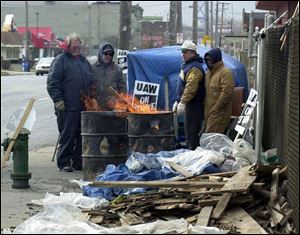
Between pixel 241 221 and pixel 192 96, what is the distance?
470 centimetres

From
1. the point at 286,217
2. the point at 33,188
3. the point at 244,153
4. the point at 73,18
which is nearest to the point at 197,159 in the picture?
the point at 244,153

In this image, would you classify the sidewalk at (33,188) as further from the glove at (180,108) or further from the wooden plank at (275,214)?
the wooden plank at (275,214)

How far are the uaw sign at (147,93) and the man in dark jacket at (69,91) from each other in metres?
2.03

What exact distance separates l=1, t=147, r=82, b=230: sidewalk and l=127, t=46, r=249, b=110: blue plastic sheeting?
223 cm

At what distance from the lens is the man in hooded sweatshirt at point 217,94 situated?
33.7 feet

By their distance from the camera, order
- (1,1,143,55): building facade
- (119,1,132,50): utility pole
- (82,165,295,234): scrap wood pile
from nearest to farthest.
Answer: (82,165,295,234): scrap wood pile → (119,1,132,50): utility pole → (1,1,143,55): building facade

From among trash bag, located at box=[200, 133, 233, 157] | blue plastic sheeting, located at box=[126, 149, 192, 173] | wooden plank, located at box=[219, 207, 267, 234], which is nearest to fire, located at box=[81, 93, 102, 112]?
trash bag, located at box=[200, 133, 233, 157]

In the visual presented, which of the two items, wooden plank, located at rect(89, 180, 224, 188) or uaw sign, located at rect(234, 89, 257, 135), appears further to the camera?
uaw sign, located at rect(234, 89, 257, 135)

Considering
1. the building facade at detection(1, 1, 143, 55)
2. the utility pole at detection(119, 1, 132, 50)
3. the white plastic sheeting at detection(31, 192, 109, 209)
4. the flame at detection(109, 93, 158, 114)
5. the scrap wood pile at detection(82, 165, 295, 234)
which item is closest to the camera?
the scrap wood pile at detection(82, 165, 295, 234)

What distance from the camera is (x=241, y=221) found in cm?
609

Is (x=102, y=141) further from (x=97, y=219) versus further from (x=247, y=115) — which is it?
(x=97, y=219)

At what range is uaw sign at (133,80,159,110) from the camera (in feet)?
42.2

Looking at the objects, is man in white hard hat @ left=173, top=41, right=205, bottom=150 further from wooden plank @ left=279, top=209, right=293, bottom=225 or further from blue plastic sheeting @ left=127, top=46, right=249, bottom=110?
wooden plank @ left=279, top=209, right=293, bottom=225

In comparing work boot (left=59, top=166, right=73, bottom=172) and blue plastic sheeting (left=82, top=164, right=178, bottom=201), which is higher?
blue plastic sheeting (left=82, top=164, right=178, bottom=201)
